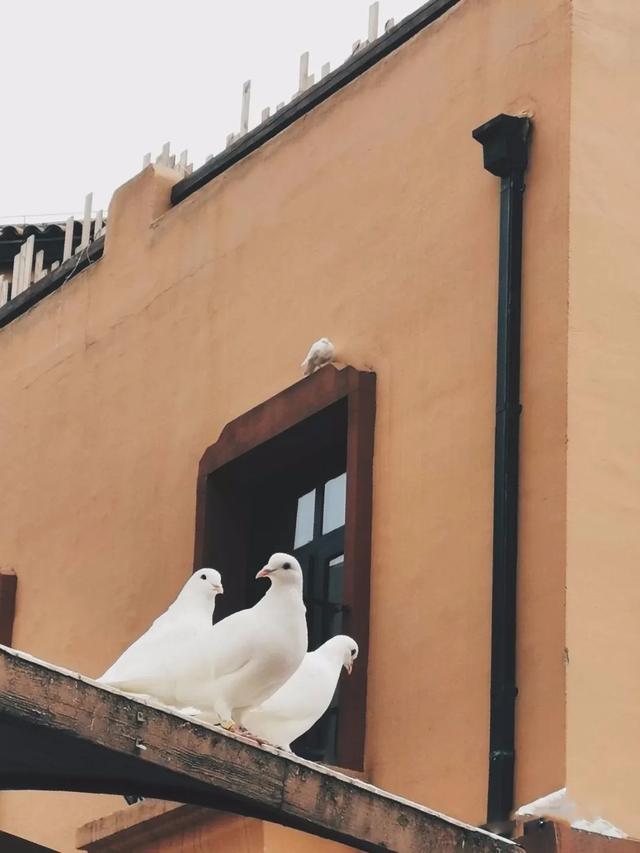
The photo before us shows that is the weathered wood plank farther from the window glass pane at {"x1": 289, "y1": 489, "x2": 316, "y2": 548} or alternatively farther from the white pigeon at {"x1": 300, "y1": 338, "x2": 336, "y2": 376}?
the window glass pane at {"x1": 289, "y1": 489, "x2": 316, "y2": 548}

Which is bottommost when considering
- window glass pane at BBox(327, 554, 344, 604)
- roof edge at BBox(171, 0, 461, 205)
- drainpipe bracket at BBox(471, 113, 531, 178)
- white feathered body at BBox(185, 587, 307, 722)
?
white feathered body at BBox(185, 587, 307, 722)

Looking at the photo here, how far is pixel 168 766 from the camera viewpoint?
5.46m

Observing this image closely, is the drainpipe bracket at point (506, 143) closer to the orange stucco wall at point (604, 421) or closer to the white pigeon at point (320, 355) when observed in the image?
the orange stucco wall at point (604, 421)

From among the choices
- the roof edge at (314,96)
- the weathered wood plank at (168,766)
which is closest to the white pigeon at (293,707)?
the weathered wood plank at (168,766)

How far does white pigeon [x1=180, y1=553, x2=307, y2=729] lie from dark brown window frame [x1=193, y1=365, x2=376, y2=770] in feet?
4.93

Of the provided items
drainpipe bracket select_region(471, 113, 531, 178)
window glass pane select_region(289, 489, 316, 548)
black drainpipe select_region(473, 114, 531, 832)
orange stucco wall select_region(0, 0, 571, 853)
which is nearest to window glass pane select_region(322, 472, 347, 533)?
window glass pane select_region(289, 489, 316, 548)

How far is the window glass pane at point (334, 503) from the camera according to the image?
10.4m

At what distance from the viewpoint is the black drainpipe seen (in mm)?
8305

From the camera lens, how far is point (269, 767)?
567cm

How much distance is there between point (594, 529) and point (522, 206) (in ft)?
5.19

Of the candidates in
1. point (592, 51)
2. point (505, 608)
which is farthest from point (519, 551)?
point (592, 51)

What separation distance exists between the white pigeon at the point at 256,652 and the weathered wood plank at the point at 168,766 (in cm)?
158

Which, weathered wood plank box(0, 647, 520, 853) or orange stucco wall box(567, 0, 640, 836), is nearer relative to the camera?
weathered wood plank box(0, 647, 520, 853)

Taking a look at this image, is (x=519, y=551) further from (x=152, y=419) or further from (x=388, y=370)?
(x=152, y=419)
